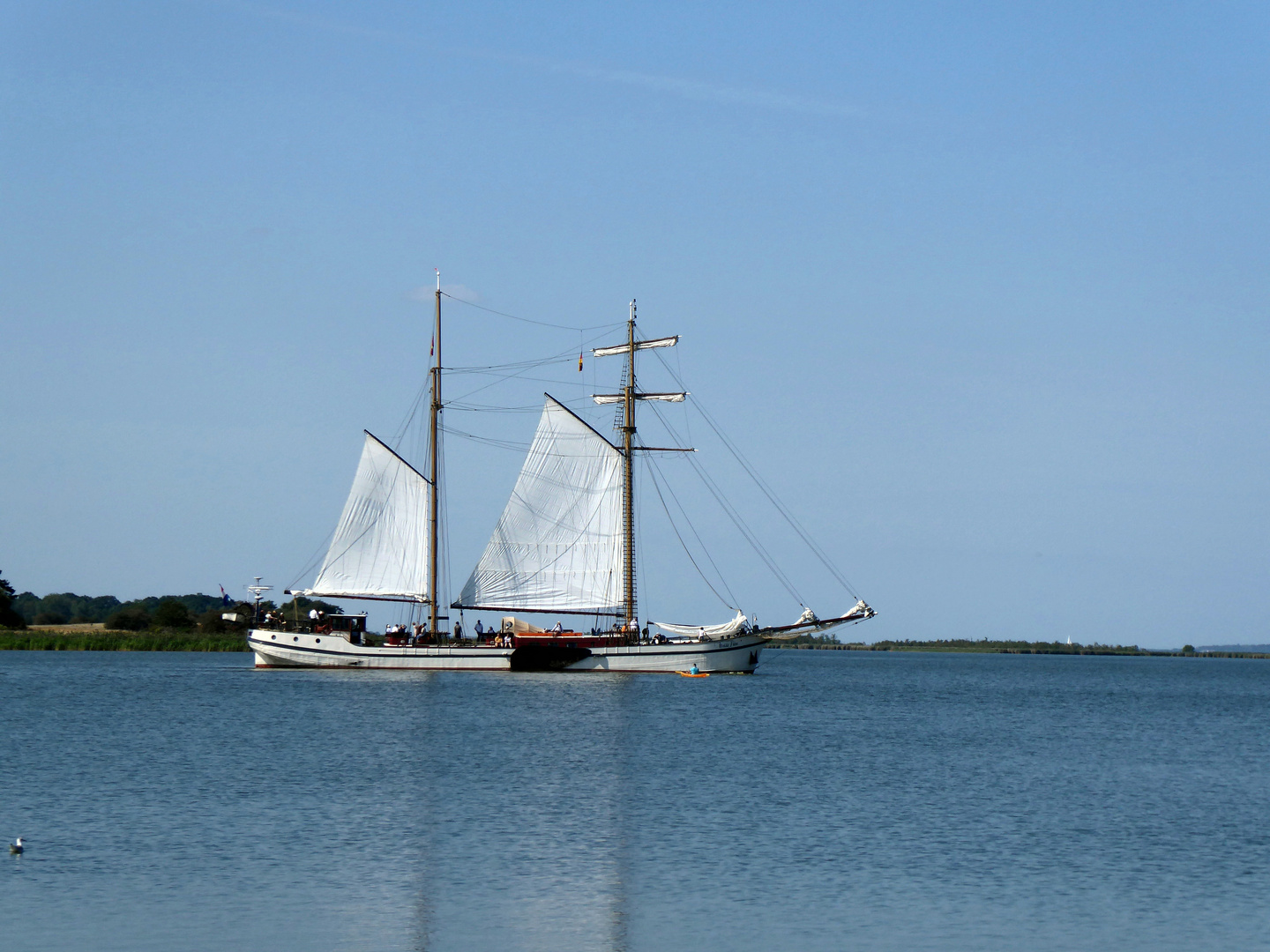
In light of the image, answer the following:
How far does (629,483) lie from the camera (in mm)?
90125

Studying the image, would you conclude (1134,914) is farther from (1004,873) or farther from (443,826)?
(443,826)

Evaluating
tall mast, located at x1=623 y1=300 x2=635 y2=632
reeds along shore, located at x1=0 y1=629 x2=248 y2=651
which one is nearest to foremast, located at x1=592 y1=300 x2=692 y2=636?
tall mast, located at x1=623 y1=300 x2=635 y2=632

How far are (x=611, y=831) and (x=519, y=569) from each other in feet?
189

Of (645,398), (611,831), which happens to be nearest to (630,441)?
(645,398)

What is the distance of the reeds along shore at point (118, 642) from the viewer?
126 metres

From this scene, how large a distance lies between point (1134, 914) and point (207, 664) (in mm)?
99283

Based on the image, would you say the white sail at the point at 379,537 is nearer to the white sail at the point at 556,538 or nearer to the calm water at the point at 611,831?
the white sail at the point at 556,538

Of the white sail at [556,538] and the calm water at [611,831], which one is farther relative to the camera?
the white sail at [556,538]

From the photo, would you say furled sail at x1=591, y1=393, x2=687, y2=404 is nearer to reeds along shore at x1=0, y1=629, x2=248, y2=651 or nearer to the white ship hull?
the white ship hull

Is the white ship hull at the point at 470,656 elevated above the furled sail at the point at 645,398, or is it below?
below

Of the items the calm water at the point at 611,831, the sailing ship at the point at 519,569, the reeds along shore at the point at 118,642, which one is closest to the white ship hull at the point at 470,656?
the sailing ship at the point at 519,569

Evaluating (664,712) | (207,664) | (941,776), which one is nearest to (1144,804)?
(941,776)

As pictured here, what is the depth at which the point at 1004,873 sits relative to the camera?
1034 inches

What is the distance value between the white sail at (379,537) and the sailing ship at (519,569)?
0.18 ft
